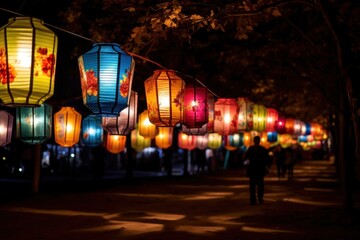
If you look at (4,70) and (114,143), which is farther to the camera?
(114,143)

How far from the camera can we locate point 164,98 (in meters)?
10.1

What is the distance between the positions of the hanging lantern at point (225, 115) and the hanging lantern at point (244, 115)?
2.19ft

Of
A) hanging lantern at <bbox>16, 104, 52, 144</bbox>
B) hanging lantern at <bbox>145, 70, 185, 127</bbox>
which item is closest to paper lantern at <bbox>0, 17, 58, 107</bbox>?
hanging lantern at <bbox>145, 70, 185, 127</bbox>

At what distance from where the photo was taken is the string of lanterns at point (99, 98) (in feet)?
22.1

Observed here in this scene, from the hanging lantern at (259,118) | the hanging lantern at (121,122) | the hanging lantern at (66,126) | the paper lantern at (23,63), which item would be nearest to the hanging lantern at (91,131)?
the hanging lantern at (66,126)

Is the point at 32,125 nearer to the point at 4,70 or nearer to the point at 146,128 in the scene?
the point at 146,128

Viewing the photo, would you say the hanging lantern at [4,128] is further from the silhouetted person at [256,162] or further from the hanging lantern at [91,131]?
the silhouetted person at [256,162]

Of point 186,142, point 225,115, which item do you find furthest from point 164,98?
point 186,142

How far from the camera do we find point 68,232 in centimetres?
1156

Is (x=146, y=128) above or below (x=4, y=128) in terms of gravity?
above

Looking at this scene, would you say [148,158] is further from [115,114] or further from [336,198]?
[115,114]

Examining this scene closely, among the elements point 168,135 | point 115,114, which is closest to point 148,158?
point 168,135

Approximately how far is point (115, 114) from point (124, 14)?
27.4 ft

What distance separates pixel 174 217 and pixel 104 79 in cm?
713
